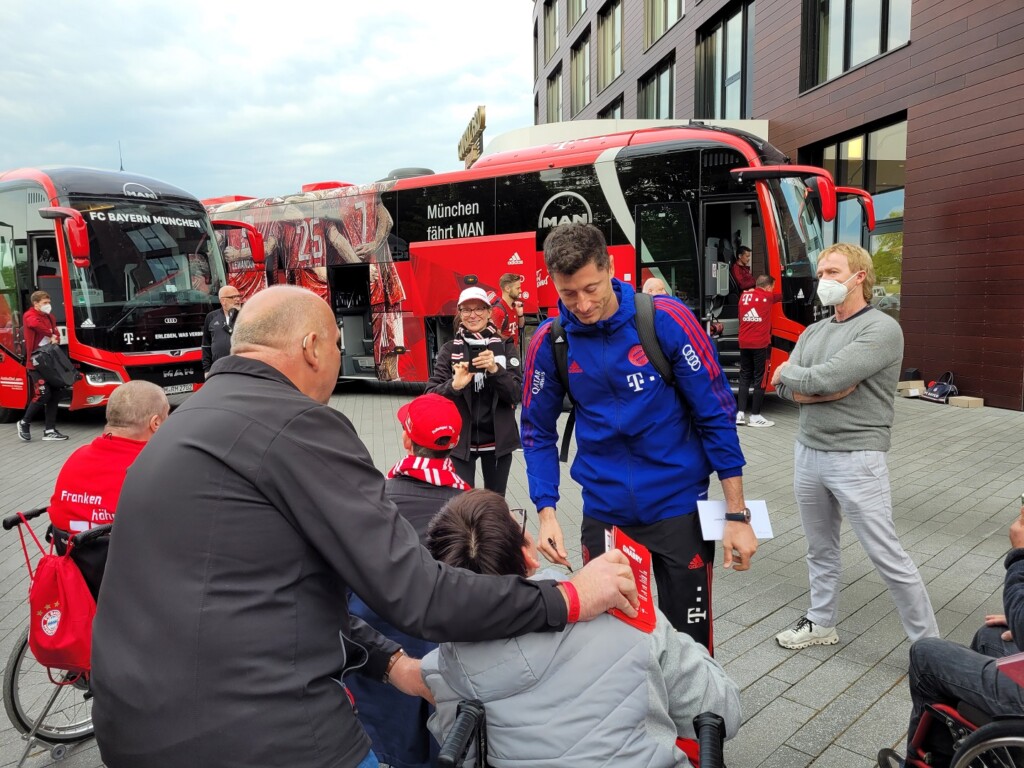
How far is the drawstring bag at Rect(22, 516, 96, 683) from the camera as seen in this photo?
2.44 m

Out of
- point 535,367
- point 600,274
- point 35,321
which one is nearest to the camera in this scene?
point 600,274

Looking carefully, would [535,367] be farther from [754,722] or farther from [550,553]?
[754,722]

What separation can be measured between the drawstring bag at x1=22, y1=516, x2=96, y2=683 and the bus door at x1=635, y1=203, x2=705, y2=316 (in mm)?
8466

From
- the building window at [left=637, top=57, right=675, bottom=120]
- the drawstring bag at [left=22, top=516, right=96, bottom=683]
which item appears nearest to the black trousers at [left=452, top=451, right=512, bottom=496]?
the drawstring bag at [left=22, top=516, right=96, bottom=683]

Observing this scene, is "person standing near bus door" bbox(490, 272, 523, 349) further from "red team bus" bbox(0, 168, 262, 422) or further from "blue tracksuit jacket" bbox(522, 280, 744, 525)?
"red team bus" bbox(0, 168, 262, 422)

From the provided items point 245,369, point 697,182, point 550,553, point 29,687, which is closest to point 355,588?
point 245,369

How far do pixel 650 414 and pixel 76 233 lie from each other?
918cm

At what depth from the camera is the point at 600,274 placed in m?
2.59

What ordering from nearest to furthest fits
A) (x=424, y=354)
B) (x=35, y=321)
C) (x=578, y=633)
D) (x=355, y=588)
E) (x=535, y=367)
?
(x=355, y=588), (x=578, y=633), (x=535, y=367), (x=35, y=321), (x=424, y=354)

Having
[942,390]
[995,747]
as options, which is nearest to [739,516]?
[995,747]

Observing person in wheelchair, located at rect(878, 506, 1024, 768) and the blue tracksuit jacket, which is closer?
person in wheelchair, located at rect(878, 506, 1024, 768)

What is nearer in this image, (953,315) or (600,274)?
(600,274)

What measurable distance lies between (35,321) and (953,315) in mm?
13017

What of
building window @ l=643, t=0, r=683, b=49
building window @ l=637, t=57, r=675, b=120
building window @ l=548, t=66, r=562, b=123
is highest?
building window @ l=548, t=66, r=562, b=123
